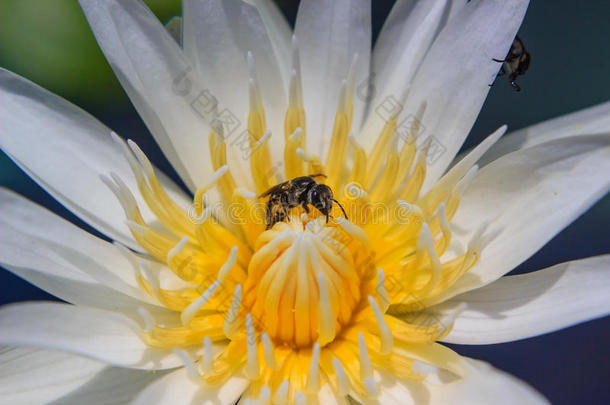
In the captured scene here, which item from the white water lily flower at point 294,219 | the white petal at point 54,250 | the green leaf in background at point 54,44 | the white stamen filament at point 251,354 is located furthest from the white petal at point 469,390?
the green leaf in background at point 54,44

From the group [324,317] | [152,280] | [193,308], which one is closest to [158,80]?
[152,280]

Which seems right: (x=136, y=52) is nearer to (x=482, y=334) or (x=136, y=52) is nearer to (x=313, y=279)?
(x=313, y=279)

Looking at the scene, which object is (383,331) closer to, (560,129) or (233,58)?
(560,129)

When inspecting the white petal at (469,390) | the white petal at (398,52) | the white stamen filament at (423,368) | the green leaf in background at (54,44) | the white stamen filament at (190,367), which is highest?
the green leaf in background at (54,44)

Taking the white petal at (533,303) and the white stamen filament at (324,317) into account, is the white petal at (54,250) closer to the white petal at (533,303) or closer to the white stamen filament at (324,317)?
the white stamen filament at (324,317)

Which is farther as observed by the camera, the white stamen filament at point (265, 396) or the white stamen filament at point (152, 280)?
the white stamen filament at point (152, 280)

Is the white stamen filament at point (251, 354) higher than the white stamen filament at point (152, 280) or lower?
lower

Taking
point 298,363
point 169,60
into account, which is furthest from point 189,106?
point 298,363

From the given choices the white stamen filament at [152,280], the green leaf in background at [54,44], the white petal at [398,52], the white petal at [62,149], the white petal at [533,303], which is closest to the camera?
the white petal at [533,303]
